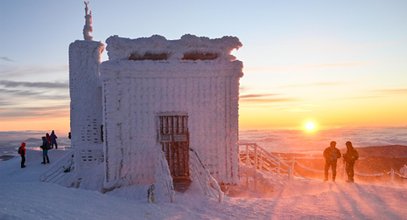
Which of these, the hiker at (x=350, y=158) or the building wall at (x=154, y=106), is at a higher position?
the building wall at (x=154, y=106)

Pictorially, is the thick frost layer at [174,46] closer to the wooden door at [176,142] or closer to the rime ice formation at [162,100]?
the rime ice formation at [162,100]

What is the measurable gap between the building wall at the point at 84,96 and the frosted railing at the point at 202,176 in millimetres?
7830

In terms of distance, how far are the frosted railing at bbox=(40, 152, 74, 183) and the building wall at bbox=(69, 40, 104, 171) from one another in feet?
4.30

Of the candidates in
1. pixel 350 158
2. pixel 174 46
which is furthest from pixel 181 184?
pixel 350 158

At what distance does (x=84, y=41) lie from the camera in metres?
21.0

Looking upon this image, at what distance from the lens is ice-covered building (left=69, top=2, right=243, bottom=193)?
1466cm

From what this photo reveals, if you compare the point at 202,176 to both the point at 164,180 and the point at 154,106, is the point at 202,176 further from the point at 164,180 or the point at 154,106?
the point at 154,106

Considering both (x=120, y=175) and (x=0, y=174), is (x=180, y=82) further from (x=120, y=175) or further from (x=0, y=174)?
(x=0, y=174)

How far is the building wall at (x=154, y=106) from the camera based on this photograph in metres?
14.6

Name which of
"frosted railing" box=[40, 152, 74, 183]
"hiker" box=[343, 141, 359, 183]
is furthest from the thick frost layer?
"frosted railing" box=[40, 152, 74, 183]

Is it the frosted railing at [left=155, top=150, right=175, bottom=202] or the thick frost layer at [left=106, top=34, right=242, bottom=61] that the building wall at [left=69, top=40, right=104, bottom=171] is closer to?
the thick frost layer at [left=106, top=34, right=242, bottom=61]

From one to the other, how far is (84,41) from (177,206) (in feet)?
44.6

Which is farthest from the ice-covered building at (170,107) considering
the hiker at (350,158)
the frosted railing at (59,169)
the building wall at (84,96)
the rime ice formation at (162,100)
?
the frosted railing at (59,169)

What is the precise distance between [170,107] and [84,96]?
8.02 m
